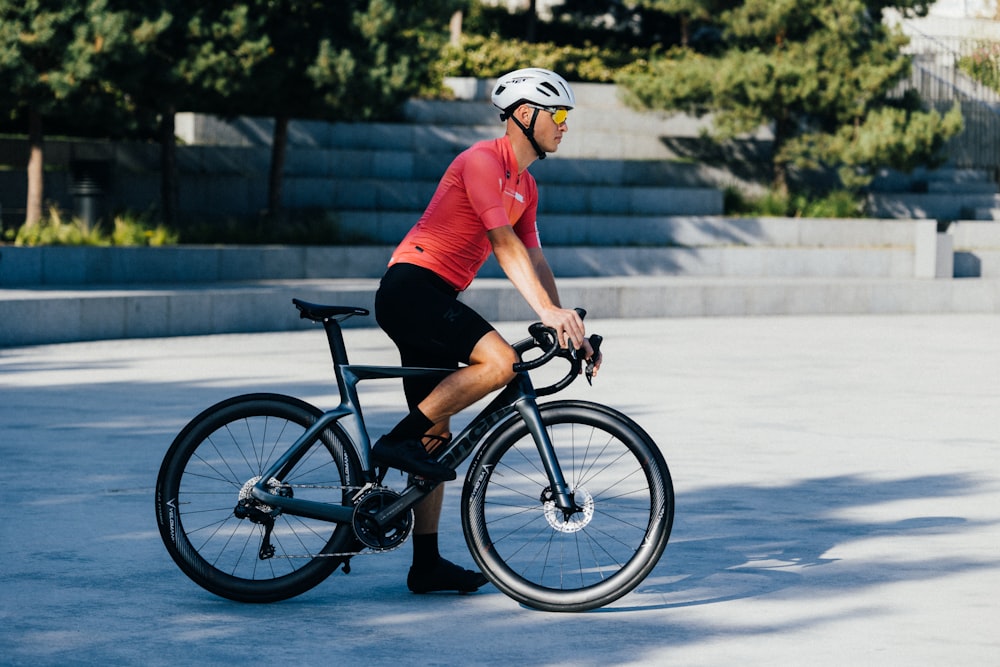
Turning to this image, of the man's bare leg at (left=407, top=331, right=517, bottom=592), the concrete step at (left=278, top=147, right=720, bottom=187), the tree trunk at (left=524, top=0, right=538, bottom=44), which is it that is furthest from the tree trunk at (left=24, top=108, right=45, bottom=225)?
the man's bare leg at (left=407, top=331, right=517, bottom=592)

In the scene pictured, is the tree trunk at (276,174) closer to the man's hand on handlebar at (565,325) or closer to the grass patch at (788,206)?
the grass patch at (788,206)

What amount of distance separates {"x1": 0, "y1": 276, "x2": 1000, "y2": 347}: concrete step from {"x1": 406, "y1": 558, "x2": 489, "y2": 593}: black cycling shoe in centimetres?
1009

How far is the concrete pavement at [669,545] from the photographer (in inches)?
210

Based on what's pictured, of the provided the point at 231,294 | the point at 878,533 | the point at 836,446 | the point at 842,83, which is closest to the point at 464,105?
the point at 842,83

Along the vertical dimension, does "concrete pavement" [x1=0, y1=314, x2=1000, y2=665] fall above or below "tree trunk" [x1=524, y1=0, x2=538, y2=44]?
below

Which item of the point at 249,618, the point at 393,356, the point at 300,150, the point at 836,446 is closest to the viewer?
the point at 249,618

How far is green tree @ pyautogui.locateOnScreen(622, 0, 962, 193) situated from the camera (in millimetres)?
26047

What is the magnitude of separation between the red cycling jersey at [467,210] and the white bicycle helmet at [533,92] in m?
0.15

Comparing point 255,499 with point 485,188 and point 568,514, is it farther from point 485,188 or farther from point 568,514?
point 485,188

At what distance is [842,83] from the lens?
26.4 m

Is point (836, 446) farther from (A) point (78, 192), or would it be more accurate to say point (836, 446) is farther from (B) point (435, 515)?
(A) point (78, 192)

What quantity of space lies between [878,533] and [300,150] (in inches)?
747

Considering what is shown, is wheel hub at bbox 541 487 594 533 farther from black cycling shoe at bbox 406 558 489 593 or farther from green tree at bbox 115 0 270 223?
green tree at bbox 115 0 270 223

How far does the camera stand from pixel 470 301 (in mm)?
18922
